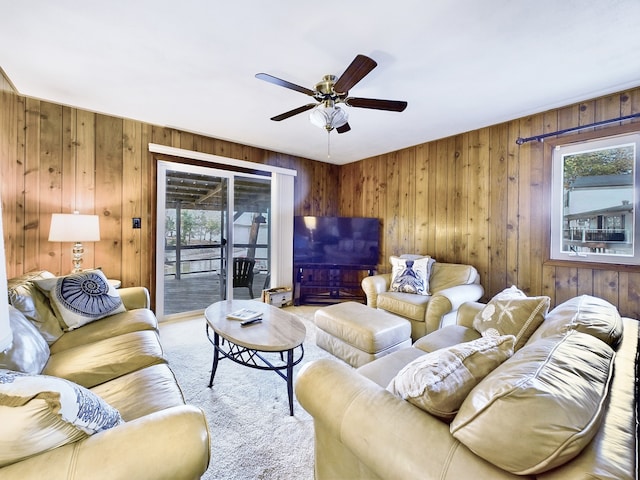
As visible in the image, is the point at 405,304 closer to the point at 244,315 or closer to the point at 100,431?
the point at 244,315

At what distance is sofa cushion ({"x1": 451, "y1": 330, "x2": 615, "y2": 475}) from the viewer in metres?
0.62

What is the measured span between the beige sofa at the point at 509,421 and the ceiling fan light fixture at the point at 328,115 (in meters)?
1.66

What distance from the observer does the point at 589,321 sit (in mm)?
1188

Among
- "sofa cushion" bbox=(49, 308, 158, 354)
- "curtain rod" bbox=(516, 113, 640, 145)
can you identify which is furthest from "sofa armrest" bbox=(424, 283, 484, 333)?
"sofa cushion" bbox=(49, 308, 158, 354)

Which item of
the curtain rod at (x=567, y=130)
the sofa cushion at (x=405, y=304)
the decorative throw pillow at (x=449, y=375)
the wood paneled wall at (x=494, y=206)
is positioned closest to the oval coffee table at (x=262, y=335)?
the decorative throw pillow at (x=449, y=375)

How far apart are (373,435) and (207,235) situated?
3.43 m

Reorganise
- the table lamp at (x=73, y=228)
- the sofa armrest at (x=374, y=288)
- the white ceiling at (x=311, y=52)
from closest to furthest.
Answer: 1. the white ceiling at (x=311, y=52)
2. the table lamp at (x=73, y=228)
3. the sofa armrest at (x=374, y=288)

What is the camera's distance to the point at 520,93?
2412 mm

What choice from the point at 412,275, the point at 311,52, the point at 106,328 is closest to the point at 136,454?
the point at 106,328

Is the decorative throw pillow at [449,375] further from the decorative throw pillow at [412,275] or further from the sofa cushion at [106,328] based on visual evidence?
the decorative throw pillow at [412,275]

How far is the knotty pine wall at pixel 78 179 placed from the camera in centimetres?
248

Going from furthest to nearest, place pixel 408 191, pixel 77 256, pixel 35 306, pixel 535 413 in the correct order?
pixel 408 191
pixel 77 256
pixel 35 306
pixel 535 413

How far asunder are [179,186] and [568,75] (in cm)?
399

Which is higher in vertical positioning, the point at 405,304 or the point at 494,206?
the point at 494,206
